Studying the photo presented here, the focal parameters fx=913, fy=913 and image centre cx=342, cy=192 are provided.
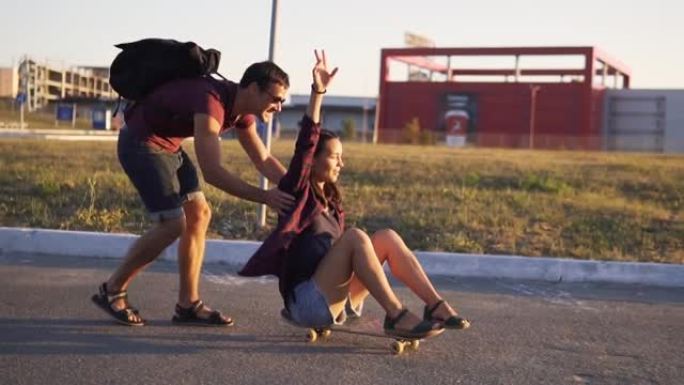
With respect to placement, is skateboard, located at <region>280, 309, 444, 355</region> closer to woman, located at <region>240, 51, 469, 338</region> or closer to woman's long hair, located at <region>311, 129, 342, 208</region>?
woman, located at <region>240, 51, 469, 338</region>

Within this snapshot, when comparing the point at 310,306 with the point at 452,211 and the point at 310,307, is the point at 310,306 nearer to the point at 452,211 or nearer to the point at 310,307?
the point at 310,307

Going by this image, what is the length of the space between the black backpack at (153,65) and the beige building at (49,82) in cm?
6759

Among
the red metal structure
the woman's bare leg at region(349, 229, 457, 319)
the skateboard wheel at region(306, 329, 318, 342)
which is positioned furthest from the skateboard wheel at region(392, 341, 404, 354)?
Answer: the red metal structure

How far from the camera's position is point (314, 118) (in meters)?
4.45

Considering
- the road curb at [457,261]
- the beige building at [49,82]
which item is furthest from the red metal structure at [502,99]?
the road curb at [457,261]

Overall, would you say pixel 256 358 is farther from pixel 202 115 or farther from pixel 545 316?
pixel 545 316

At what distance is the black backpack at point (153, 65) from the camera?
478cm

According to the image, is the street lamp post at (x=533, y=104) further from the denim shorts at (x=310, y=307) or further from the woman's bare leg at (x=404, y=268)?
the denim shorts at (x=310, y=307)

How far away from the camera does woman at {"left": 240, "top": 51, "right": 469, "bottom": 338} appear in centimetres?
441

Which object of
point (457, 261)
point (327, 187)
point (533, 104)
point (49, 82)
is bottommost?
point (457, 261)

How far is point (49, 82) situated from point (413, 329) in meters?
81.2

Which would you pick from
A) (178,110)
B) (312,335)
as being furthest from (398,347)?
(178,110)

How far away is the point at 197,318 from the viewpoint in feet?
16.7

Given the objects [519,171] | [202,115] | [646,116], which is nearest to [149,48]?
[202,115]
